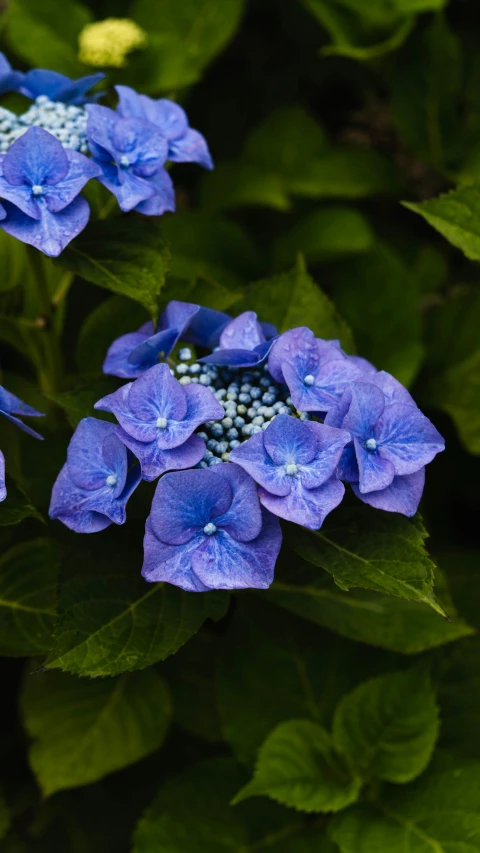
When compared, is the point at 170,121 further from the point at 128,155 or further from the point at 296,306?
the point at 296,306

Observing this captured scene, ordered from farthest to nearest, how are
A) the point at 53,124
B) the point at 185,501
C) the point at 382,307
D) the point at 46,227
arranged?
the point at 382,307
the point at 53,124
the point at 46,227
the point at 185,501

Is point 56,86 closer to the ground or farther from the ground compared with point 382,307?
farther from the ground

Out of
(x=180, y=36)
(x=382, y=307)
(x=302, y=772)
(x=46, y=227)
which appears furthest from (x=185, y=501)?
(x=180, y=36)

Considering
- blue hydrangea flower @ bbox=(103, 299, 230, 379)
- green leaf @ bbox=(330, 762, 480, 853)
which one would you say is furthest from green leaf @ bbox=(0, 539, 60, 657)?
green leaf @ bbox=(330, 762, 480, 853)

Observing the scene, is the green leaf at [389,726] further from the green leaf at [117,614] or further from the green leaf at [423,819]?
the green leaf at [117,614]

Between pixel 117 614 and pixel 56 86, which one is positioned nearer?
pixel 117 614

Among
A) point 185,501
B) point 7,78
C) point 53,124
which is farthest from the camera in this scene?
point 7,78

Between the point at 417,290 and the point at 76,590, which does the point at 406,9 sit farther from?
the point at 76,590

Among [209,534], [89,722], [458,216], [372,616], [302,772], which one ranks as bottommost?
[89,722]
